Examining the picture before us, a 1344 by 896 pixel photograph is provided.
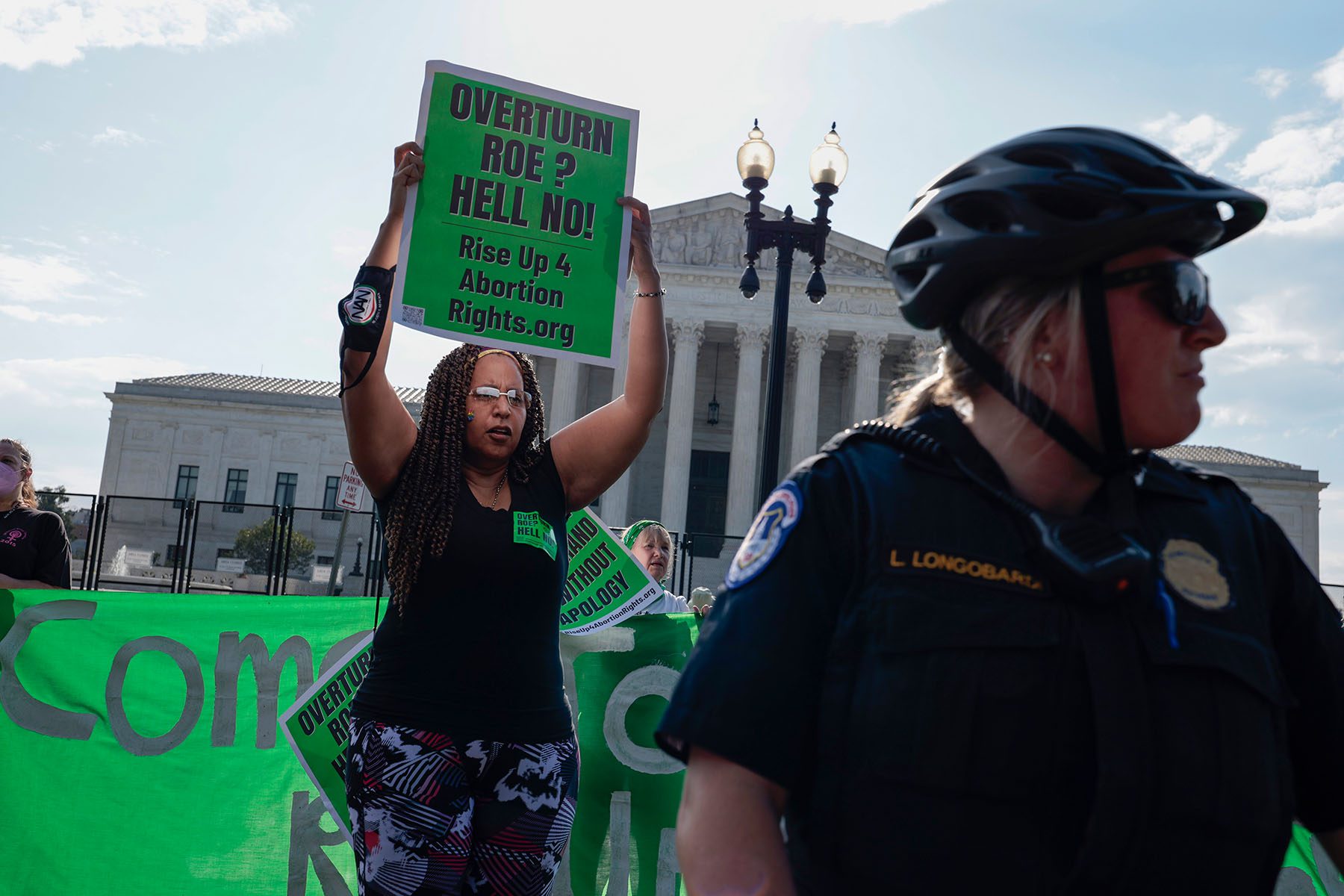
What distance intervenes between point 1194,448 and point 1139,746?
70.3 m

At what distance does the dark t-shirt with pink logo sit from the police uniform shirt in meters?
5.56

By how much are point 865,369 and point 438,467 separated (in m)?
43.9

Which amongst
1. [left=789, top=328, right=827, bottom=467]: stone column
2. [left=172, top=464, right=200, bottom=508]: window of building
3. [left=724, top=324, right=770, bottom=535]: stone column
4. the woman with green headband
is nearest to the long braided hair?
the woman with green headband

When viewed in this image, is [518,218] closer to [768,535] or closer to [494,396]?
[494,396]

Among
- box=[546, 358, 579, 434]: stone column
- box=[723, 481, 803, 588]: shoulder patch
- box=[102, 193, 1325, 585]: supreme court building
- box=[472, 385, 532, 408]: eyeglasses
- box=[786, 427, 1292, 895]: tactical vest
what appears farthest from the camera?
box=[102, 193, 1325, 585]: supreme court building

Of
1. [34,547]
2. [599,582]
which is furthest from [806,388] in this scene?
[34,547]

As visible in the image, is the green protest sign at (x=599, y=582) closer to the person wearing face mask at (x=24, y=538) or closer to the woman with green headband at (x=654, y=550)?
the woman with green headband at (x=654, y=550)

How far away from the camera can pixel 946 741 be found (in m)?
1.23

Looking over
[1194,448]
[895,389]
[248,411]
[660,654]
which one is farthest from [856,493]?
[1194,448]

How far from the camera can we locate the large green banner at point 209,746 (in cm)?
503

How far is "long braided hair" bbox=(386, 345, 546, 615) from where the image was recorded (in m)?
3.09

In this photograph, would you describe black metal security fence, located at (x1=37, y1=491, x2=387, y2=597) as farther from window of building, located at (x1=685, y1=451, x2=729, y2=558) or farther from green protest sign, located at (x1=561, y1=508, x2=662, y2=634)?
window of building, located at (x1=685, y1=451, x2=729, y2=558)

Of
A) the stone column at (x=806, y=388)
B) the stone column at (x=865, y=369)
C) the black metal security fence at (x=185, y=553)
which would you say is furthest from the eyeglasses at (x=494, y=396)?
the stone column at (x=865, y=369)

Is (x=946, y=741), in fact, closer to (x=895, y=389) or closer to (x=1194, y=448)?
(x=895, y=389)
